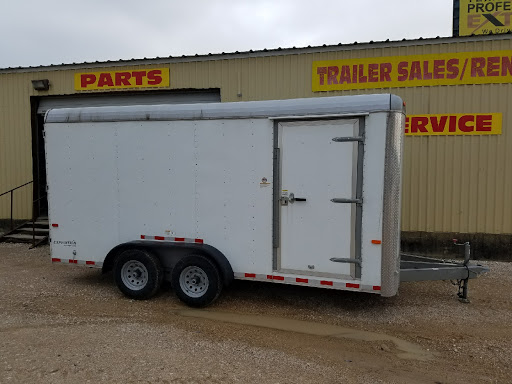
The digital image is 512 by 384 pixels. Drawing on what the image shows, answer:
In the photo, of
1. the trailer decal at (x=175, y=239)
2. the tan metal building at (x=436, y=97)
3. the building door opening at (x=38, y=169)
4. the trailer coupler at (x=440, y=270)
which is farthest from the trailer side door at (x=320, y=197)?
the building door opening at (x=38, y=169)

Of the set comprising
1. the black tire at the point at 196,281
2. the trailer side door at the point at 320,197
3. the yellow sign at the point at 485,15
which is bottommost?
the black tire at the point at 196,281

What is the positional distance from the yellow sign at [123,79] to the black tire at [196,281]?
653cm

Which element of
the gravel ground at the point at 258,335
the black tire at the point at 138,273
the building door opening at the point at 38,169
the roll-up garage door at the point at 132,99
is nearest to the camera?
the gravel ground at the point at 258,335

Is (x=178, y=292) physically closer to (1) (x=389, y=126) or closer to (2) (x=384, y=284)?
(2) (x=384, y=284)

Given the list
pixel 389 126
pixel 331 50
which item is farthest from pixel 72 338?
pixel 331 50

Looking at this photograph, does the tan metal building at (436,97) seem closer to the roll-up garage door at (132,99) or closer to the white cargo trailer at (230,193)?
the roll-up garage door at (132,99)

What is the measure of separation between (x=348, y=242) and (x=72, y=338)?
11.5 feet

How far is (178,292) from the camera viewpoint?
5785 millimetres

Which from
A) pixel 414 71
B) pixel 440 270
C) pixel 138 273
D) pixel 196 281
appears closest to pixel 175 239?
pixel 196 281

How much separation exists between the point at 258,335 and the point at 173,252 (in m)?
1.93

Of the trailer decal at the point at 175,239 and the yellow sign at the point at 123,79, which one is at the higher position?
the yellow sign at the point at 123,79

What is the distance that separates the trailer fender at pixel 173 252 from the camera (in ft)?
18.1

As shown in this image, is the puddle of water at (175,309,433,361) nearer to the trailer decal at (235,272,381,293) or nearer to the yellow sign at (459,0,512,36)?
the trailer decal at (235,272,381,293)

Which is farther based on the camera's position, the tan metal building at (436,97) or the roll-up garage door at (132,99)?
the roll-up garage door at (132,99)
